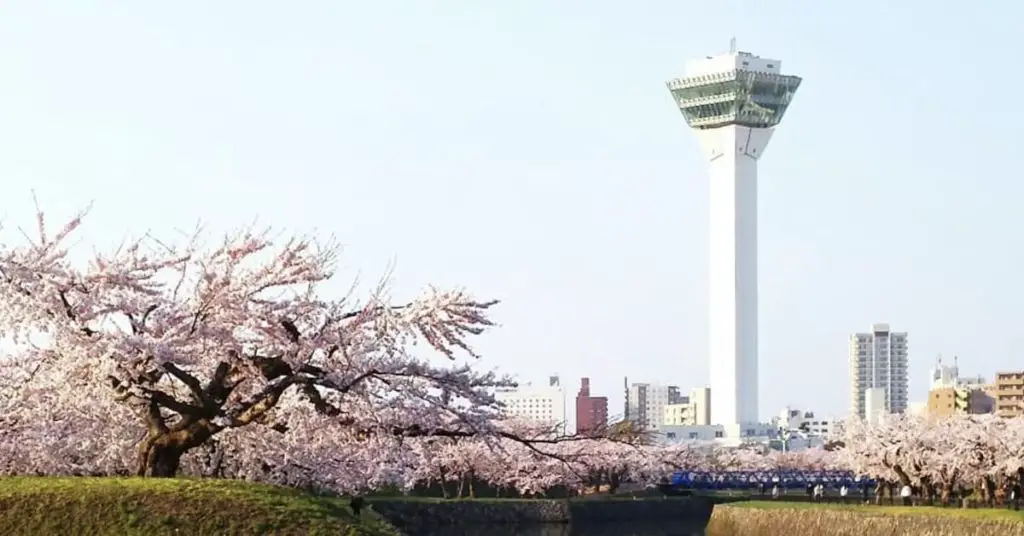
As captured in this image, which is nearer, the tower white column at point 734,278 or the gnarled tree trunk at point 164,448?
the gnarled tree trunk at point 164,448

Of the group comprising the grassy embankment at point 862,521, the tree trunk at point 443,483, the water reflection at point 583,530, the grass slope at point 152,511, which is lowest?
the water reflection at point 583,530

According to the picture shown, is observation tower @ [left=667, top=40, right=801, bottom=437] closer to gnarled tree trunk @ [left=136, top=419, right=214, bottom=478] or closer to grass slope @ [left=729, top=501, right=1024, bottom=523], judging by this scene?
grass slope @ [left=729, top=501, right=1024, bottom=523]

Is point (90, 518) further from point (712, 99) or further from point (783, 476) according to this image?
point (712, 99)

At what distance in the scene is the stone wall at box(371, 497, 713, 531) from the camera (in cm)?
5453

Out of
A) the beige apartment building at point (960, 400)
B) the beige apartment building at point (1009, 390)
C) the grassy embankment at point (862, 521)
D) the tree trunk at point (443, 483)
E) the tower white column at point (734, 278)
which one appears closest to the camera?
the grassy embankment at point (862, 521)

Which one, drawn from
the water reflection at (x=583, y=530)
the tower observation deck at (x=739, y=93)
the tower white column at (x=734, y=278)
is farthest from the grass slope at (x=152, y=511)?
the tower observation deck at (x=739, y=93)

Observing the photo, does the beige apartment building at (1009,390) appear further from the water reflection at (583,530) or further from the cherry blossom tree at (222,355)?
the cherry blossom tree at (222,355)

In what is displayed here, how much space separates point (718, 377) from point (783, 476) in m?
99.5

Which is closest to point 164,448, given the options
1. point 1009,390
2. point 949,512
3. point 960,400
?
point 949,512

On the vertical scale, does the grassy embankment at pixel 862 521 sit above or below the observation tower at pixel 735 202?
below

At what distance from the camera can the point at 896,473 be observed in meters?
66.8

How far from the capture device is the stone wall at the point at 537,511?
5453 centimetres

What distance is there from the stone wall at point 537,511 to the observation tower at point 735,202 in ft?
371

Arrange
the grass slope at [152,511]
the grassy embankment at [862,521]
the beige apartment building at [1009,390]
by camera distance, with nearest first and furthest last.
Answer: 1. the grass slope at [152,511]
2. the grassy embankment at [862,521]
3. the beige apartment building at [1009,390]
